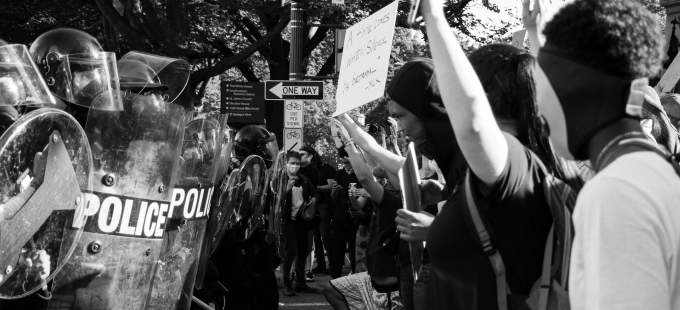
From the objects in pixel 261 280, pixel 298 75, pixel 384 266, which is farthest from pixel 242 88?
pixel 384 266

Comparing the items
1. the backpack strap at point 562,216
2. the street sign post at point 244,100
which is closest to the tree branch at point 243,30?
the street sign post at point 244,100

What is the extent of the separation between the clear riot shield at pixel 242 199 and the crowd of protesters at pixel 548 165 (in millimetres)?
2825

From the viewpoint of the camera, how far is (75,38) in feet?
14.8

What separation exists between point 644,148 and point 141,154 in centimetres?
308

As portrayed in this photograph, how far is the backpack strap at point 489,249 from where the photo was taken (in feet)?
7.62

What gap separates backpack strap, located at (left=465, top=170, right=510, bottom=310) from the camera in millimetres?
2322

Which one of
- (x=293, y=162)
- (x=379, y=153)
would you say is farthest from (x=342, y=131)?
(x=293, y=162)

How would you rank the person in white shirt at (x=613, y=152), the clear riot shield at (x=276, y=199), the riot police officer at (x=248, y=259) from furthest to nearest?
the clear riot shield at (x=276, y=199) < the riot police officer at (x=248, y=259) < the person in white shirt at (x=613, y=152)

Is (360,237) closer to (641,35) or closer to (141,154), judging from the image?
(141,154)

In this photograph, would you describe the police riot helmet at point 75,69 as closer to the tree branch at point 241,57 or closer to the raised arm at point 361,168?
the raised arm at point 361,168

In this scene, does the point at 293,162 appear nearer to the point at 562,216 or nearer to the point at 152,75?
the point at 152,75

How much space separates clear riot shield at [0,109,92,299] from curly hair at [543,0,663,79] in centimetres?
263

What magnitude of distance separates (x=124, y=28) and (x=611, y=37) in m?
20.4

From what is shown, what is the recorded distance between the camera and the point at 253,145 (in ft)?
25.7
